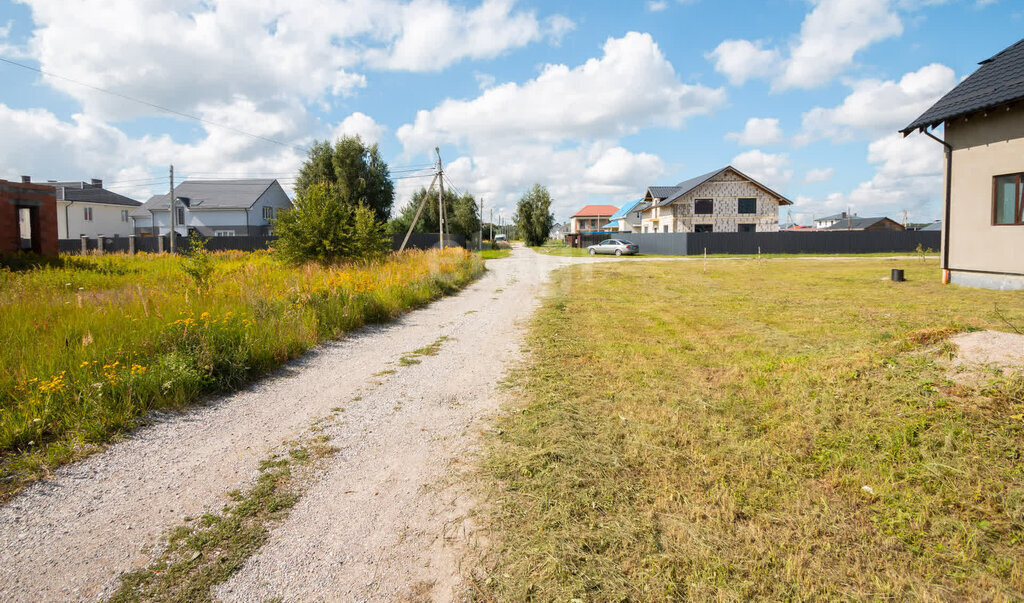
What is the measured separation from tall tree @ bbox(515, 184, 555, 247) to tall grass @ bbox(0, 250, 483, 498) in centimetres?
6025

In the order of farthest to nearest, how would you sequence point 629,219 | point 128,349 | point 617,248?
point 629,219
point 617,248
point 128,349

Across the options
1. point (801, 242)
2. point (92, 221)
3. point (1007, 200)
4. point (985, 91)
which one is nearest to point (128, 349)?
point (1007, 200)

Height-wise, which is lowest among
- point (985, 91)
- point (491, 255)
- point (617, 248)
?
point (491, 255)

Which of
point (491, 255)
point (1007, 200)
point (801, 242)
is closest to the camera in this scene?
point (1007, 200)

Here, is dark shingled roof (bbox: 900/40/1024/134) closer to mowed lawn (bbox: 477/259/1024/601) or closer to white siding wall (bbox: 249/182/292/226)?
mowed lawn (bbox: 477/259/1024/601)

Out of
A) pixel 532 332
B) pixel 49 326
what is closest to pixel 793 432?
pixel 532 332

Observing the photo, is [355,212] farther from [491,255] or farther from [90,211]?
[90,211]

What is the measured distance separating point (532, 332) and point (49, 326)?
6.37 metres

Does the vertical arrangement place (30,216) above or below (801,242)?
below

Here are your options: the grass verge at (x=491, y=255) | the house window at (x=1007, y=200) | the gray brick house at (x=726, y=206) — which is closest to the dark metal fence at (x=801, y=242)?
the gray brick house at (x=726, y=206)

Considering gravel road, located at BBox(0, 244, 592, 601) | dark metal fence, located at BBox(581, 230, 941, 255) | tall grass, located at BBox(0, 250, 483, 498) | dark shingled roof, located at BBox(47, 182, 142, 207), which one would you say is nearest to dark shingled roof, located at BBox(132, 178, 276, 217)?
dark shingled roof, located at BBox(47, 182, 142, 207)

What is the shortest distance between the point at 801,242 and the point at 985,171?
1213 inches

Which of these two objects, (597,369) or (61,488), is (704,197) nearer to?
(597,369)

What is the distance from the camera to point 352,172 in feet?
148
